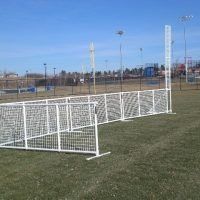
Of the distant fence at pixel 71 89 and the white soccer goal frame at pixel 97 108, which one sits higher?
the white soccer goal frame at pixel 97 108

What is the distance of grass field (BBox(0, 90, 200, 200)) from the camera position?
7.62 m

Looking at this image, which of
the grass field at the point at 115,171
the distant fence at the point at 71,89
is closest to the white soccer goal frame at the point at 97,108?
the grass field at the point at 115,171

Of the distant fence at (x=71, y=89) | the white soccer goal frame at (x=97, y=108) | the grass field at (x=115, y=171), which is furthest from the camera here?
the distant fence at (x=71, y=89)

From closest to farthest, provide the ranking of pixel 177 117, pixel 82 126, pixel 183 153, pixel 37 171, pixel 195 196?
1. pixel 195 196
2. pixel 37 171
3. pixel 183 153
4. pixel 82 126
5. pixel 177 117

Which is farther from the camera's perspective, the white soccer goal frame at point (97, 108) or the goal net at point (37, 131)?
the goal net at point (37, 131)

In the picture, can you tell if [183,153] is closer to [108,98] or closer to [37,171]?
[37,171]

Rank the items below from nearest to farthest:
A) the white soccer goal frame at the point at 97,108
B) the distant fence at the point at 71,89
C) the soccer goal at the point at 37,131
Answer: the white soccer goal frame at the point at 97,108 < the soccer goal at the point at 37,131 < the distant fence at the point at 71,89

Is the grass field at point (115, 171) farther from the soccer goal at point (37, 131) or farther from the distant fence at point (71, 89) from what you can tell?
the distant fence at point (71, 89)

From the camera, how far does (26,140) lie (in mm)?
12320

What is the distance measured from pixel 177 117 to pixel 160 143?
7.52 m

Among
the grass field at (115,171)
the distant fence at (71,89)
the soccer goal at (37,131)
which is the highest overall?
the soccer goal at (37,131)

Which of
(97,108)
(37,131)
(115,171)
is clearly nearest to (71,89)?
(97,108)

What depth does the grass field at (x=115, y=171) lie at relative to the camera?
7.62 m

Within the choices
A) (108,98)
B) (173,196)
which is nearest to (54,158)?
(173,196)
